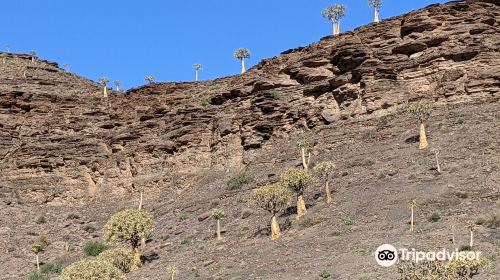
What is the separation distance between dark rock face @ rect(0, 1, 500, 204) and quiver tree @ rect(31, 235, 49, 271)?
33.6ft

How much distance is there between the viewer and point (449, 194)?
115ft

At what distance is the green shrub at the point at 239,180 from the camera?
1997 inches

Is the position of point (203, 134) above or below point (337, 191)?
above

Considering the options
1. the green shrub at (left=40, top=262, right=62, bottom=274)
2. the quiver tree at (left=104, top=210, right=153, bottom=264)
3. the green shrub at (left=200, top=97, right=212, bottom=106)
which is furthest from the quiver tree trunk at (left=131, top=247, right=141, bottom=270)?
the green shrub at (left=200, top=97, right=212, bottom=106)

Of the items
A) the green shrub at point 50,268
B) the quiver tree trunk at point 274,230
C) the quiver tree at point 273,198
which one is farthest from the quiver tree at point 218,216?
the green shrub at point 50,268

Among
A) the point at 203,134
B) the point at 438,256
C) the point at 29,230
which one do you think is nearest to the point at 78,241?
the point at 29,230

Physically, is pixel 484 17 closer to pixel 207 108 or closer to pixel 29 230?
pixel 207 108

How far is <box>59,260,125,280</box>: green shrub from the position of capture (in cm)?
2880

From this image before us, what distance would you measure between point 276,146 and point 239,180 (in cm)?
738

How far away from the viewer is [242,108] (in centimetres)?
6266

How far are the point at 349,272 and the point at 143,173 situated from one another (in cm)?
3617

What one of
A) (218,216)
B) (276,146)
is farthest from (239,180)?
(218,216)

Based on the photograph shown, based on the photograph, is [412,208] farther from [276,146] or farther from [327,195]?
[276,146]

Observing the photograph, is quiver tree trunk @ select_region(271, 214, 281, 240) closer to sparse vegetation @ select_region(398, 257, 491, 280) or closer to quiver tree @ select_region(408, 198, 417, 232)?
quiver tree @ select_region(408, 198, 417, 232)
